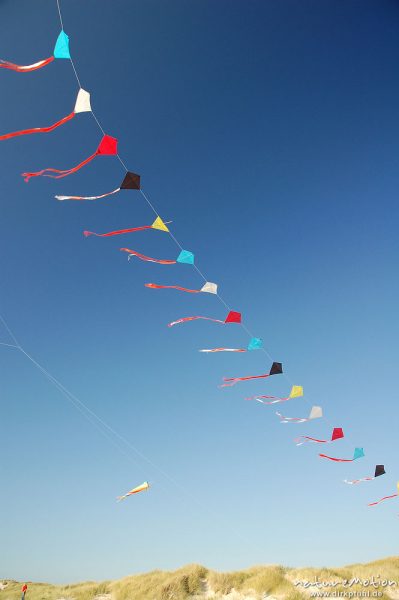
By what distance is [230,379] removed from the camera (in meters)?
7.46

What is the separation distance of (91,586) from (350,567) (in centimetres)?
849

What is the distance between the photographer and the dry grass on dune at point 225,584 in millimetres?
9062

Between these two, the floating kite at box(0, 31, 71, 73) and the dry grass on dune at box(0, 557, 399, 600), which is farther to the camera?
the dry grass on dune at box(0, 557, 399, 600)

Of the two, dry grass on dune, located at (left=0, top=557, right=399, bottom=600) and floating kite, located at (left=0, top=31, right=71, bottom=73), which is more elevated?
A: floating kite, located at (left=0, top=31, right=71, bottom=73)

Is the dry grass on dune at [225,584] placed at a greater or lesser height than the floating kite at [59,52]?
lesser

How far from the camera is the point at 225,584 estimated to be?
992 cm

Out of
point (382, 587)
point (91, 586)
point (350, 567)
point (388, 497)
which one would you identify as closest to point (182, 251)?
point (388, 497)

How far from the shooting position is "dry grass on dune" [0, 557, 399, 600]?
9.06 m

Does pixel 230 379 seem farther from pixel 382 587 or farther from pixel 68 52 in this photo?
pixel 382 587

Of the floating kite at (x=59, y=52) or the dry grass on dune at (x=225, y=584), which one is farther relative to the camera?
the dry grass on dune at (x=225, y=584)

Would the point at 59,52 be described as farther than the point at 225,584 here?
No

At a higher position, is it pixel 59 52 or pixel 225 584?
pixel 59 52

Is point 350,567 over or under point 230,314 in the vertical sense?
under

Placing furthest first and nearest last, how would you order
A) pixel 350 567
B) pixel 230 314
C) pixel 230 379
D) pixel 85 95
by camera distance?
pixel 350 567
pixel 230 379
pixel 230 314
pixel 85 95
